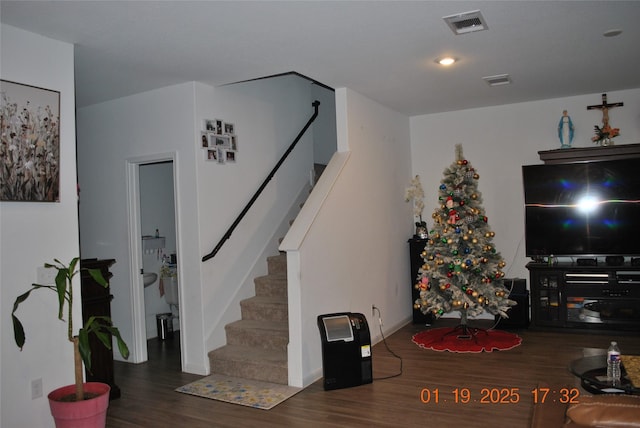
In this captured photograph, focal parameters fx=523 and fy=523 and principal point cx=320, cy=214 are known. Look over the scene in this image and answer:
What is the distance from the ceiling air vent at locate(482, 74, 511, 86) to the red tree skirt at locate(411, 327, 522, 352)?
8.72ft

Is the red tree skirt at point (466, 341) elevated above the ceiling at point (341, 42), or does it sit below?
below

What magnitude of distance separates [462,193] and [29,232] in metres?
4.04

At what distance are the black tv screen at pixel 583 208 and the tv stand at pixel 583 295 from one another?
0.77 ft

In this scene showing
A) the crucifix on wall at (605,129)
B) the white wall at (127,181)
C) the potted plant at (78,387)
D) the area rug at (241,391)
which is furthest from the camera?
the crucifix on wall at (605,129)

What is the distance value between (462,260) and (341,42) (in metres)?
2.66

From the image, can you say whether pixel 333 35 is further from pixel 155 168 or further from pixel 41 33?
pixel 155 168

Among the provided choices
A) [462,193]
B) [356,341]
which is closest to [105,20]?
[356,341]

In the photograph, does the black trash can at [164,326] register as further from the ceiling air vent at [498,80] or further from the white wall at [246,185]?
the ceiling air vent at [498,80]

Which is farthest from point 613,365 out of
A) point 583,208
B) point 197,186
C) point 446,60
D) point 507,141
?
point 507,141

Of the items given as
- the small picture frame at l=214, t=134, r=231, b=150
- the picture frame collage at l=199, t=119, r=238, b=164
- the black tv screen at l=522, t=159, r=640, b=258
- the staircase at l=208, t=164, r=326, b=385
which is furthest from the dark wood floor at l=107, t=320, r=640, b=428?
the small picture frame at l=214, t=134, r=231, b=150

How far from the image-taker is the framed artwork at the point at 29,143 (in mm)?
3268

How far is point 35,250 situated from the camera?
3428 mm

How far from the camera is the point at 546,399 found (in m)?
2.76

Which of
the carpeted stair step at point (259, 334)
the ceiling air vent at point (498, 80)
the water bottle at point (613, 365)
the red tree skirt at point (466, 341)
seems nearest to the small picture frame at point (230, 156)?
the carpeted stair step at point (259, 334)
